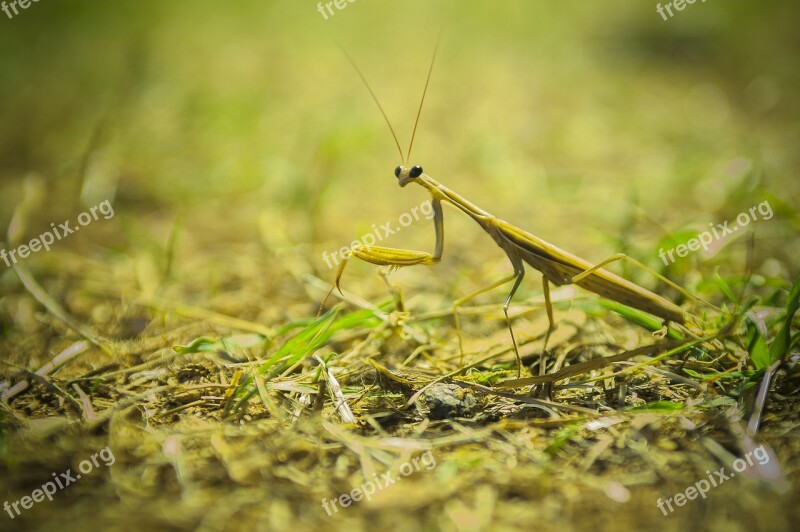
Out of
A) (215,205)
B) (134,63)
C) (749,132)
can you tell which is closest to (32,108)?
(134,63)

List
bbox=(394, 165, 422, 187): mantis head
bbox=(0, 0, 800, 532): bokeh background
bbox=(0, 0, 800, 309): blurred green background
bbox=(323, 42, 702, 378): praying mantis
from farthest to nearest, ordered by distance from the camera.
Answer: bbox=(0, 0, 800, 309): blurred green background → bbox=(0, 0, 800, 532): bokeh background → bbox=(394, 165, 422, 187): mantis head → bbox=(323, 42, 702, 378): praying mantis

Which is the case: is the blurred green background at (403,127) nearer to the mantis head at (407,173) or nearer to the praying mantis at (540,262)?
the praying mantis at (540,262)

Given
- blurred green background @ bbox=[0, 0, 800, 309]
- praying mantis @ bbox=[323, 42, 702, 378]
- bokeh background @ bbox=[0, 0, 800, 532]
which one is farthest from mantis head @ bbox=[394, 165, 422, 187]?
blurred green background @ bbox=[0, 0, 800, 309]

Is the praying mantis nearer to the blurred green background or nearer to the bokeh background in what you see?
the bokeh background

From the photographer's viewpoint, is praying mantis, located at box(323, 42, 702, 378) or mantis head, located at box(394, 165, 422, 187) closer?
praying mantis, located at box(323, 42, 702, 378)

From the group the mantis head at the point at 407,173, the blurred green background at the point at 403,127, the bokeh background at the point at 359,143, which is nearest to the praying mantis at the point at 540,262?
the mantis head at the point at 407,173

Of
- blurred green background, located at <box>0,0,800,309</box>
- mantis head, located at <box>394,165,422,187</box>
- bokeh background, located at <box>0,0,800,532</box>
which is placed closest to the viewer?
mantis head, located at <box>394,165,422,187</box>
